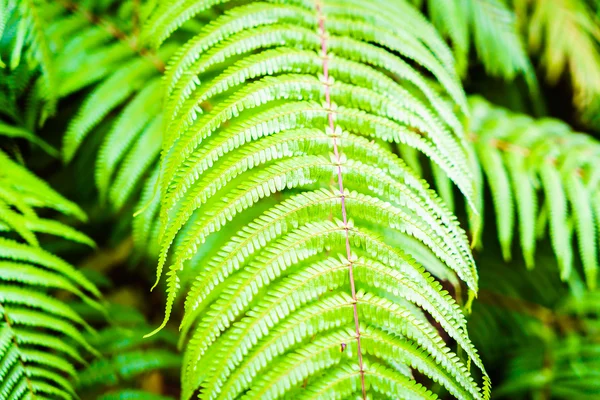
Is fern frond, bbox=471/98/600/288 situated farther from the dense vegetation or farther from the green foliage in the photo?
the green foliage

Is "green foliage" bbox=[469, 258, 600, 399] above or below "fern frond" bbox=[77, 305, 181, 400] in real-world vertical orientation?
above

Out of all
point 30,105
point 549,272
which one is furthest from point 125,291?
point 549,272

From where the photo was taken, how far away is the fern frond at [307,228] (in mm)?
727

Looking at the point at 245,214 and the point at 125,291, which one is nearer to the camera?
the point at 245,214

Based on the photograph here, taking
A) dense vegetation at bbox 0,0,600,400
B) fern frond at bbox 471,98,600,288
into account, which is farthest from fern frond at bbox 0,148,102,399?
fern frond at bbox 471,98,600,288

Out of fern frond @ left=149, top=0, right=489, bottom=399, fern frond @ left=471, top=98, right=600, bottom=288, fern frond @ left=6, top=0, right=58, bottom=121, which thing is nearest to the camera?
fern frond @ left=149, top=0, right=489, bottom=399

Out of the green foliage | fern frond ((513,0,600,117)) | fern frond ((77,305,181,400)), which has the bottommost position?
fern frond ((77,305,181,400))

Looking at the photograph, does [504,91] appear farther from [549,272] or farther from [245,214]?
[245,214]

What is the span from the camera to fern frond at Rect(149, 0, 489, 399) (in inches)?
28.6

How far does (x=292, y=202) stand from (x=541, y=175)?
1.21 metres

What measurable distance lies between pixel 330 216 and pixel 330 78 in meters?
0.31

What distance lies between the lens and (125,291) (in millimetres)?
2025

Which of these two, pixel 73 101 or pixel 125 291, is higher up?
pixel 73 101

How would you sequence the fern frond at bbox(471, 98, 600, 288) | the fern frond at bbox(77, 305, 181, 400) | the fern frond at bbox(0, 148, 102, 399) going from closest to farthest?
the fern frond at bbox(0, 148, 102, 399), the fern frond at bbox(77, 305, 181, 400), the fern frond at bbox(471, 98, 600, 288)
